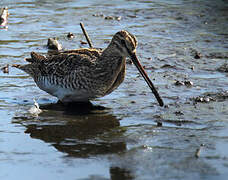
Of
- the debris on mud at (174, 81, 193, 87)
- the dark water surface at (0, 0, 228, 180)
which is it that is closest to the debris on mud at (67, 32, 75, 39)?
the dark water surface at (0, 0, 228, 180)

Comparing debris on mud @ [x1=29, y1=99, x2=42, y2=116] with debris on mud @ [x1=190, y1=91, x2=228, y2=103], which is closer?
debris on mud @ [x1=29, y1=99, x2=42, y2=116]

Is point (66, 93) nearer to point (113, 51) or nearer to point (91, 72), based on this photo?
point (91, 72)

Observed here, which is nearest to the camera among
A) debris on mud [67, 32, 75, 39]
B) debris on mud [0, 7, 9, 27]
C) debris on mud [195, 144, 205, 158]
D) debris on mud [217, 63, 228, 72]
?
debris on mud [195, 144, 205, 158]

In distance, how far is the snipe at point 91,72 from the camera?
820 cm

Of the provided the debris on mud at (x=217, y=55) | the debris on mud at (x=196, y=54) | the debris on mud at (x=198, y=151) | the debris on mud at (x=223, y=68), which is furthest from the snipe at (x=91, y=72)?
the debris on mud at (x=217, y=55)

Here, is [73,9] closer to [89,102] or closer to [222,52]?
[222,52]

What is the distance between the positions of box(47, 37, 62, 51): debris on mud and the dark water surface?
205 mm

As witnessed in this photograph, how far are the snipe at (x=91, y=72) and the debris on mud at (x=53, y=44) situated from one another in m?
3.24

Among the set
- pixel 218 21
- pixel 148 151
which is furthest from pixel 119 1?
pixel 148 151

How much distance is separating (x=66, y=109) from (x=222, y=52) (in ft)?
14.8

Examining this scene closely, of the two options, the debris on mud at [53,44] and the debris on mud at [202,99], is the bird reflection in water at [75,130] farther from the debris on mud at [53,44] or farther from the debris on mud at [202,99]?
the debris on mud at [53,44]

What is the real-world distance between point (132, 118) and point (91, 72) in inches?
39.3

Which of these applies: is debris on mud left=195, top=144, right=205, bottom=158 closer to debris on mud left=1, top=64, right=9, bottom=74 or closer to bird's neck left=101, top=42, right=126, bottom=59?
bird's neck left=101, top=42, right=126, bottom=59

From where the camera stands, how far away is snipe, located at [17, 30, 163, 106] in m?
8.20
